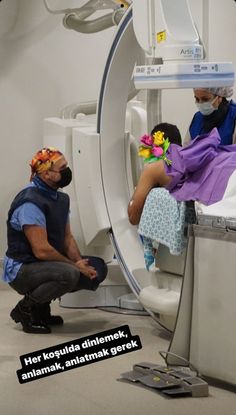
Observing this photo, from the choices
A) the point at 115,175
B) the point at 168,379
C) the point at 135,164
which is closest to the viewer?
the point at 168,379

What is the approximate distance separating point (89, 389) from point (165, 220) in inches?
38.0

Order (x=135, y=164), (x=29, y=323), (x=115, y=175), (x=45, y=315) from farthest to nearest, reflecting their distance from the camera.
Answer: (x=135, y=164) → (x=115, y=175) → (x=45, y=315) → (x=29, y=323)

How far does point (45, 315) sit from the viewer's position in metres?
5.29

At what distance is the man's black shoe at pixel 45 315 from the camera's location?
206 inches

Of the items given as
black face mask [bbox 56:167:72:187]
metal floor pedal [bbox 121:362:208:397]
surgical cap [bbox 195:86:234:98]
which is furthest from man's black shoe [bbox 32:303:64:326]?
surgical cap [bbox 195:86:234:98]

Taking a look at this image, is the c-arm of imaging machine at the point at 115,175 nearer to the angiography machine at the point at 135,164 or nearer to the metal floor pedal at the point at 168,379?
the angiography machine at the point at 135,164

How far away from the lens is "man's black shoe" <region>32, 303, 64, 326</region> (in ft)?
17.1

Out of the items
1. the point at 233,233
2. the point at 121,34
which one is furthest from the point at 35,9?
the point at 233,233

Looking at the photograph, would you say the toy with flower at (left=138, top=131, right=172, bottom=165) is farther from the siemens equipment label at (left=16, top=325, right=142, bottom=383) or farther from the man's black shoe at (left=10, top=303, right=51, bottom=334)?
the man's black shoe at (left=10, top=303, right=51, bottom=334)

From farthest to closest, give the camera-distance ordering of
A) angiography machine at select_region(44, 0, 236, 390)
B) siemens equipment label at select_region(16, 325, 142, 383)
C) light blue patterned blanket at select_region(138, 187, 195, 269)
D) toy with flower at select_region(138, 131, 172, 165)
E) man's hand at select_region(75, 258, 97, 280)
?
man's hand at select_region(75, 258, 97, 280) < toy with flower at select_region(138, 131, 172, 165) < light blue patterned blanket at select_region(138, 187, 195, 269) < siemens equipment label at select_region(16, 325, 142, 383) < angiography machine at select_region(44, 0, 236, 390)

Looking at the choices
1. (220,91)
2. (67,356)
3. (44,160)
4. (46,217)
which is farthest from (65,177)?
(67,356)

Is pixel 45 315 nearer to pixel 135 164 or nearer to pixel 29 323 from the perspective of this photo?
pixel 29 323

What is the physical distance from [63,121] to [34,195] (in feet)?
2.90

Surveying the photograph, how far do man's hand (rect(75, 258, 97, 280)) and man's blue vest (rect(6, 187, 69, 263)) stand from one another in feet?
0.64
